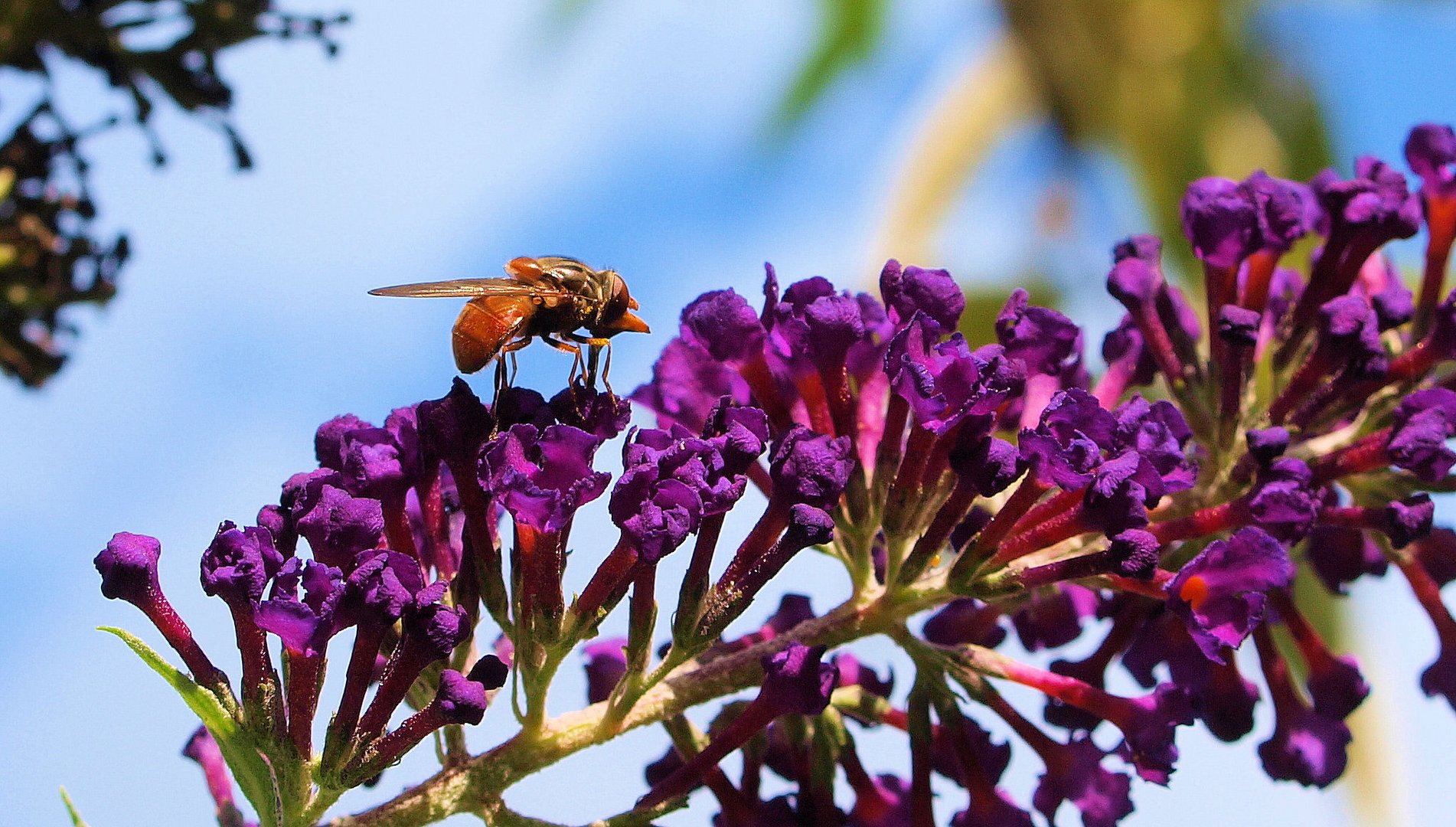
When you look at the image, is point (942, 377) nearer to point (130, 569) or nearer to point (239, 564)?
point (239, 564)

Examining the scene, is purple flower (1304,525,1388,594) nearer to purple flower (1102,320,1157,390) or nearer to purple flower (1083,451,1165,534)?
purple flower (1102,320,1157,390)

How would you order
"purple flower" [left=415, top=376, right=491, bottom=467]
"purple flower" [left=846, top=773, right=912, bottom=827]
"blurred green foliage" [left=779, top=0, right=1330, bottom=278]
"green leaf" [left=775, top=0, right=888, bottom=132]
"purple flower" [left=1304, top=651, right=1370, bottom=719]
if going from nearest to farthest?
"purple flower" [left=415, top=376, right=491, bottom=467]
"purple flower" [left=846, top=773, right=912, bottom=827]
"purple flower" [left=1304, top=651, right=1370, bottom=719]
"blurred green foliage" [left=779, top=0, right=1330, bottom=278]
"green leaf" [left=775, top=0, right=888, bottom=132]

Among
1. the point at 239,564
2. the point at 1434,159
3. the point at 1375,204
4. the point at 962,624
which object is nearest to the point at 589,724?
the point at 239,564

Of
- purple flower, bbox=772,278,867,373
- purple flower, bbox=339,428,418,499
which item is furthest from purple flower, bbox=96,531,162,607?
purple flower, bbox=772,278,867,373

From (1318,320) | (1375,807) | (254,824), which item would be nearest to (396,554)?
(254,824)

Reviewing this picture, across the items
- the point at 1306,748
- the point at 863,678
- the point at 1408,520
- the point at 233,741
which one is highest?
the point at 233,741

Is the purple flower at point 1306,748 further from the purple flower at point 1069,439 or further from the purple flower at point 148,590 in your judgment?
the purple flower at point 148,590
